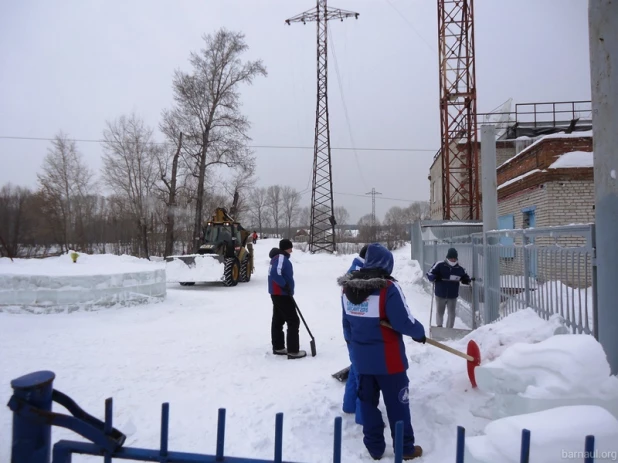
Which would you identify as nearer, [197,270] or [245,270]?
[197,270]

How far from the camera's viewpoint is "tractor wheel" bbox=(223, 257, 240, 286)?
14.5 m

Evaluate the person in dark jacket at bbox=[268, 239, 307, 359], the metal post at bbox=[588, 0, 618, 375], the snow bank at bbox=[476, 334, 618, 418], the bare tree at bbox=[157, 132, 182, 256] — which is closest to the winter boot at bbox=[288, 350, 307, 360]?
the person in dark jacket at bbox=[268, 239, 307, 359]

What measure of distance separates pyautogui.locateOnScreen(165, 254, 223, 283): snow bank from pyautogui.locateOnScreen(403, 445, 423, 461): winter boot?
11954 mm

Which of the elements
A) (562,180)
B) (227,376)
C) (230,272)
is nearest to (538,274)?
(227,376)

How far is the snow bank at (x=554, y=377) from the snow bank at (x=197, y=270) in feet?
40.4

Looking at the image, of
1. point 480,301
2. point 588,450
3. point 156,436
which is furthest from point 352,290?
point 480,301

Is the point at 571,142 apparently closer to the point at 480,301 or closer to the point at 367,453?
the point at 480,301

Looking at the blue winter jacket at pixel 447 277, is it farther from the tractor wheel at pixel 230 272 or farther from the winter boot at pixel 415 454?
the tractor wheel at pixel 230 272

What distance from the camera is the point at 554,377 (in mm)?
2625

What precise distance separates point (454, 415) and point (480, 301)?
145 inches

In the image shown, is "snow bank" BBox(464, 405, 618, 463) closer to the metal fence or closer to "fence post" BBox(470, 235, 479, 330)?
the metal fence

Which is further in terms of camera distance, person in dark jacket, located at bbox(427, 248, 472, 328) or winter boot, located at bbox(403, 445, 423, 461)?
person in dark jacket, located at bbox(427, 248, 472, 328)

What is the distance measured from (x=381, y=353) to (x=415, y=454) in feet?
2.62

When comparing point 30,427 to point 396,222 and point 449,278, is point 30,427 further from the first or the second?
point 396,222
